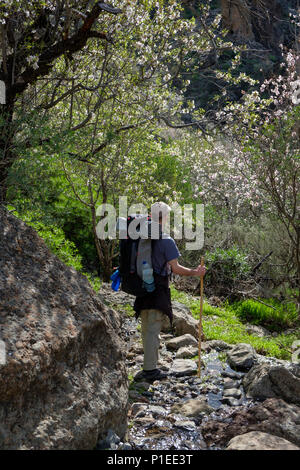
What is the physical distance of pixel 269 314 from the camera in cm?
861

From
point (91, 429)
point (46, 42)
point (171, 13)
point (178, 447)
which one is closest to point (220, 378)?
point (178, 447)

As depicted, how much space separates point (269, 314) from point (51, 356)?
21.2 ft

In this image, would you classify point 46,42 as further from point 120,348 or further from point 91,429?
point 91,429

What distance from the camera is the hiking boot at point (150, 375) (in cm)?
502

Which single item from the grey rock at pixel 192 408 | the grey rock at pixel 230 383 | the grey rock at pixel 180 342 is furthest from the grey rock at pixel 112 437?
the grey rock at pixel 180 342

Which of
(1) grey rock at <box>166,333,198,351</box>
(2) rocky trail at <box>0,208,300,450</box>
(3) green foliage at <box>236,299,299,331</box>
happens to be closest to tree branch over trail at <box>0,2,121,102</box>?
(2) rocky trail at <box>0,208,300,450</box>

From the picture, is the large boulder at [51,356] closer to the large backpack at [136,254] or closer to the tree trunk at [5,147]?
the large backpack at [136,254]

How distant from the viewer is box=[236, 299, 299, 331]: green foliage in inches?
333

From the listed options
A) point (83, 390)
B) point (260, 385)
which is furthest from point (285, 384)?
point (83, 390)

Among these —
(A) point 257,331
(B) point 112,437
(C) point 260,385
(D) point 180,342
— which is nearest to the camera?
(B) point 112,437

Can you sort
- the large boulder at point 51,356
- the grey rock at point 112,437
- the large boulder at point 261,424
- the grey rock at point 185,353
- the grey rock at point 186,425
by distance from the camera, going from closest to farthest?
the large boulder at point 51,356 → the grey rock at point 112,437 → the large boulder at point 261,424 → the grey rock at point 186,425 → the grey rock at point 185,353

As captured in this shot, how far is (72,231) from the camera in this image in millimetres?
10953

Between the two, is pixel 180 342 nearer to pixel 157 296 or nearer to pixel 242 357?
pixel 242 357

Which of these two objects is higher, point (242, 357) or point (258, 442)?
point (258, 442)
